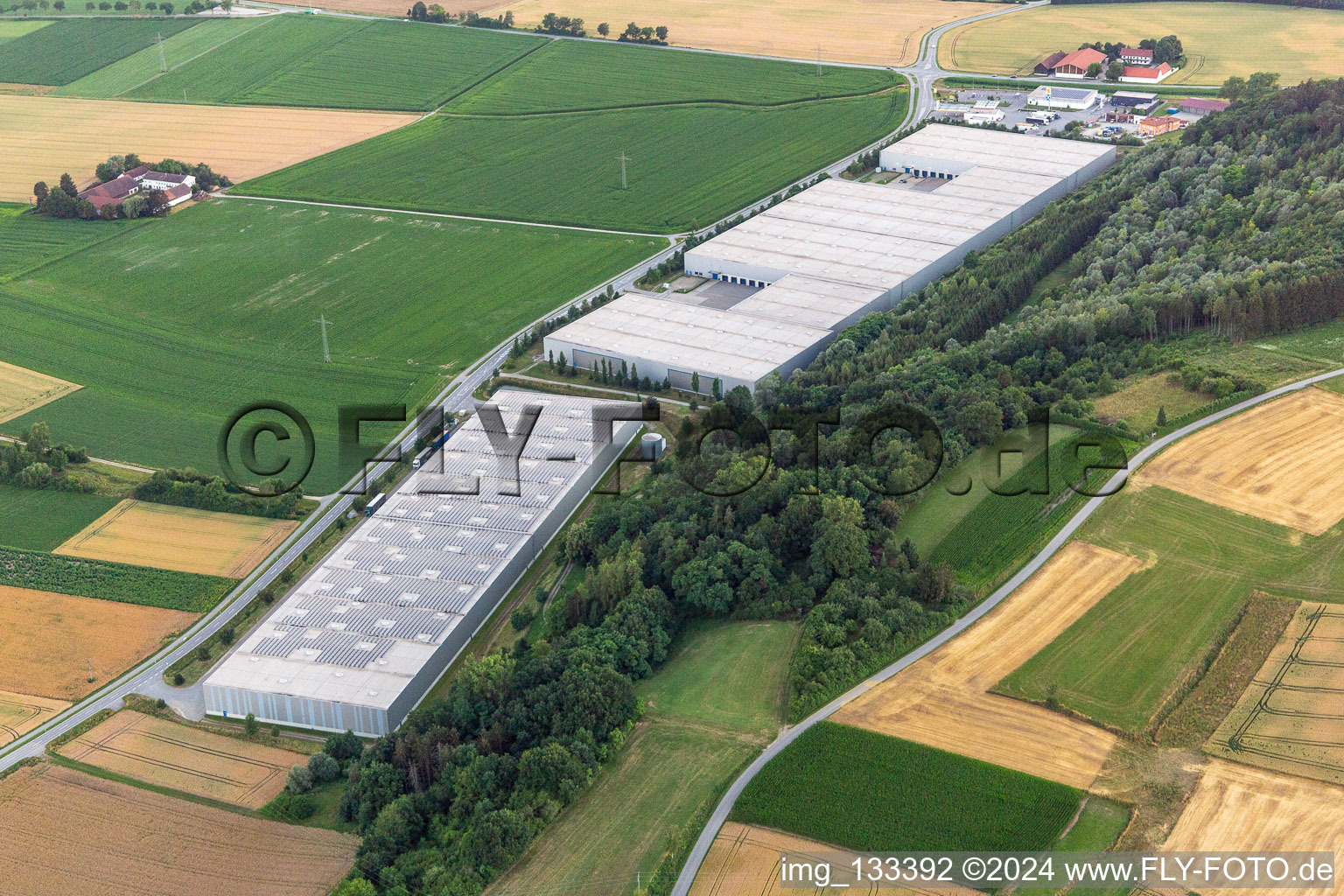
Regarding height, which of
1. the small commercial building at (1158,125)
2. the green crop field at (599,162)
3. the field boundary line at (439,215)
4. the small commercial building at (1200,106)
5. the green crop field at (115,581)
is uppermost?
the small commercial building at (1200,106)

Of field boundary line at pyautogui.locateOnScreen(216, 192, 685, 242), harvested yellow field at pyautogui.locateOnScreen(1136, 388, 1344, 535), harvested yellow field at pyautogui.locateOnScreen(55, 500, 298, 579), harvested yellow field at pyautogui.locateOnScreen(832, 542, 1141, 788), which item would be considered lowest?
harvested yellow field at pyautogui.locateOnScreen(55, 500, 298, 579)

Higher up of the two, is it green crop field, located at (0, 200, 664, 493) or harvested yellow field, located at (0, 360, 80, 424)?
green crop field, located at (0, 200, 664, 493)

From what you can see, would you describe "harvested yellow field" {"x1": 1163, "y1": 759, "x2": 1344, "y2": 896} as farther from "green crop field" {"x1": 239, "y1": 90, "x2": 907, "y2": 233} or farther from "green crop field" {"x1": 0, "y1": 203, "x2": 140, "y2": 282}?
"green crop field" {"x1": 0, "y1": 203, "x2": 140, "y2": 282}

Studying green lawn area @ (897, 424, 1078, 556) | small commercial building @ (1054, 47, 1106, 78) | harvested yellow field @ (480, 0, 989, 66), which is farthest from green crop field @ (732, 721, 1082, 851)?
harvested yellow field @ (480, 0, 989, 66)

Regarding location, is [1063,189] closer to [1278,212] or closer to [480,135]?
[1278,212]

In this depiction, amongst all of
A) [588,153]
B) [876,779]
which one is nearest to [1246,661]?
[876,779]

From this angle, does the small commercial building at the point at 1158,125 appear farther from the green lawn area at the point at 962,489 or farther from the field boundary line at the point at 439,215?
the green lawn area at the point at 962,489

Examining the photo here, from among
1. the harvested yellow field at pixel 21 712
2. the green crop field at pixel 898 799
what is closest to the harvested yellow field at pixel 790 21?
the harvested yellow field at pixel 21 712
